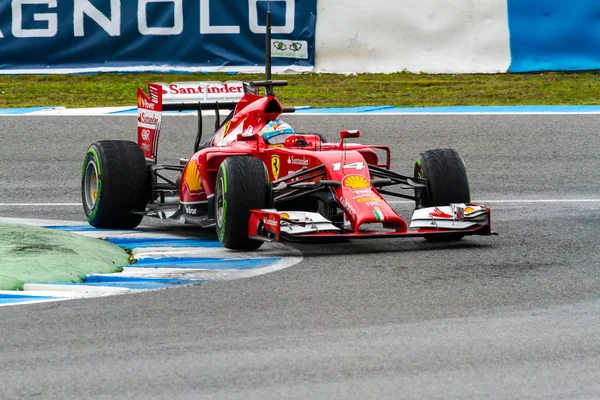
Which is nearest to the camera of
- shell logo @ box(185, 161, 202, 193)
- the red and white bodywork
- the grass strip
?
the red and white bodywork

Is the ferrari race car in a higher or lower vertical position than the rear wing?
lower

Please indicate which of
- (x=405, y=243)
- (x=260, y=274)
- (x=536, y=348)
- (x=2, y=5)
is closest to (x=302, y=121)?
(x=2, y=5)

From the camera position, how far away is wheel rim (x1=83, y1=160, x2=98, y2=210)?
962 centimetres

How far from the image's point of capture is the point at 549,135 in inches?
520

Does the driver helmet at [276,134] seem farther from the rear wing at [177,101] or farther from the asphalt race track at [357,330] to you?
the asphalt race track at [357,330]

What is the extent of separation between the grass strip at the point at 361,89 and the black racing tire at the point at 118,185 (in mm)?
5585

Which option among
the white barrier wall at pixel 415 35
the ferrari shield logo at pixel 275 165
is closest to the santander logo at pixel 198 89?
the ferrari shield logo at pixel 275 165

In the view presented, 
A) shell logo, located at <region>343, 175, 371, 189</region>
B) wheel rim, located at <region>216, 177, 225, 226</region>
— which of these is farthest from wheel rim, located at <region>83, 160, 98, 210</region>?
shell logo, located at <region>343, 175, 371, 189</region>

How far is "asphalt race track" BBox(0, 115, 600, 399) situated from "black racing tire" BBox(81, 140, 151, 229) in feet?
6.24

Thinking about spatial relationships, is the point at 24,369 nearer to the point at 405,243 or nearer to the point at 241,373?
the point at 241,373

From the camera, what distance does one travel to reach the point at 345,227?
825 centimetres

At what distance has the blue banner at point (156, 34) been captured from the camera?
1548 cm

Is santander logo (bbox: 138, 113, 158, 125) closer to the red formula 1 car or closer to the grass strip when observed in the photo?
the red formula 1 car

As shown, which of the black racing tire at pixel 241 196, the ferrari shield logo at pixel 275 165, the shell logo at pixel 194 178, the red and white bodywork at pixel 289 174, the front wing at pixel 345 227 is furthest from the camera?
the shell logo at pixel 194 178
